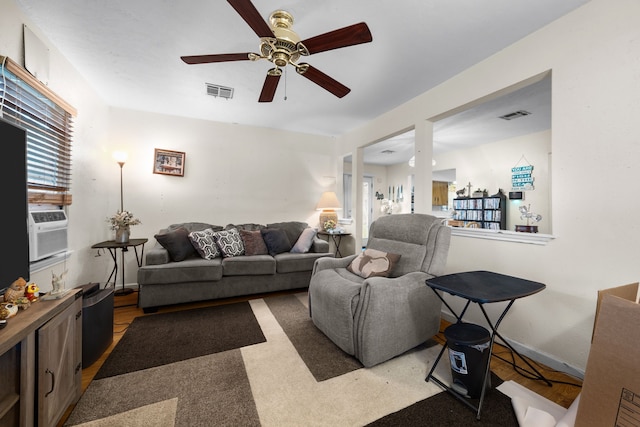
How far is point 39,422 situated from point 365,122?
13.6 feet

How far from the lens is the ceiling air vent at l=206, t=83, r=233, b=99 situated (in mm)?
2871

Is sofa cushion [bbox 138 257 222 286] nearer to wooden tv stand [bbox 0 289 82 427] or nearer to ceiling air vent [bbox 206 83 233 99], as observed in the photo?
wooden tv stand [bbox 0 289 82 427]

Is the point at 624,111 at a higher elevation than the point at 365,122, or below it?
below

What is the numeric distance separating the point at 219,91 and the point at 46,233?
2.11 meters

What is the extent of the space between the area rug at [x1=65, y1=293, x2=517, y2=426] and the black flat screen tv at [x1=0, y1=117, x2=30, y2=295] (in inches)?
32.8

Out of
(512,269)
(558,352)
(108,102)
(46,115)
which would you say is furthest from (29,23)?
(558,352)

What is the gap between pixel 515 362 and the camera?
1.86 meters

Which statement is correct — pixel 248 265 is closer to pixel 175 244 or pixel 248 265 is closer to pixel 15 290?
pixel 175 244

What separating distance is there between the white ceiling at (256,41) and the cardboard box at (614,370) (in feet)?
6.30

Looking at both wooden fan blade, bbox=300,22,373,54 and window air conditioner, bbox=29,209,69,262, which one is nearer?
wooden fan blade, bbox=300,22,373,54

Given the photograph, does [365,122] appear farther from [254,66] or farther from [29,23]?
[29,23]

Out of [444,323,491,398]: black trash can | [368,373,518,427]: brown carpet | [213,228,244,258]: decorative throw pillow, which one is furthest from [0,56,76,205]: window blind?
[444,323,491,398]: black trash can

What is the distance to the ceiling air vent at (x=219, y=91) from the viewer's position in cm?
287

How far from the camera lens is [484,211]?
16.8 ft
